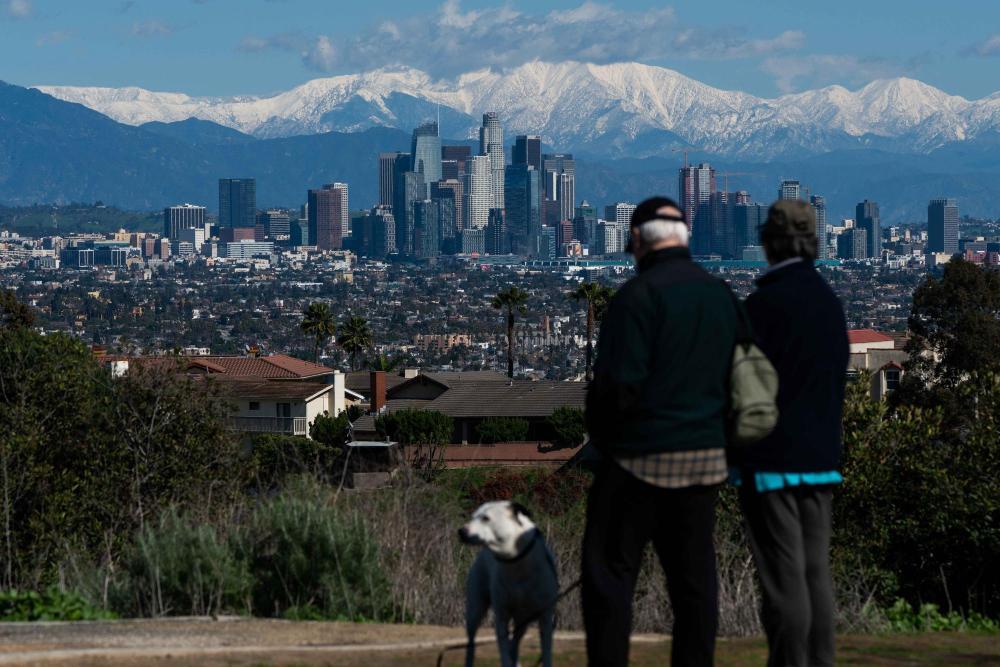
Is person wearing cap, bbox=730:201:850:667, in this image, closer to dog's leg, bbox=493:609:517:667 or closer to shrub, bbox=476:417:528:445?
dog's leg, bbox=493:609:517:667

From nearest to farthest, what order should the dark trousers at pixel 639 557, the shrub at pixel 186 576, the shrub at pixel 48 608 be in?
the dark trousers at pixel 639 557 → the shrub at pixel 48 608 → the shrub at pixel 186 576

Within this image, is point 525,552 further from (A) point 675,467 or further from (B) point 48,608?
(B) point 48,608

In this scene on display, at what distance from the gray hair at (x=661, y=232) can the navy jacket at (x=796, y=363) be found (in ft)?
1.45

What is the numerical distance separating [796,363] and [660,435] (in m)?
0.73

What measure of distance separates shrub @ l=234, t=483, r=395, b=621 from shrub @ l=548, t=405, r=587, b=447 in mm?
47300

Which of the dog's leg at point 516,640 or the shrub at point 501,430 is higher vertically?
the dog's leg at point 516,640

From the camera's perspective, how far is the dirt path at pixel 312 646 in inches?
279

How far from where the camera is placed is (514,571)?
20.9 ft

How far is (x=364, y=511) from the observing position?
32.7ft

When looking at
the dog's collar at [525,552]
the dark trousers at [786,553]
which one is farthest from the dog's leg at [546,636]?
the dark trousers at [786,553]

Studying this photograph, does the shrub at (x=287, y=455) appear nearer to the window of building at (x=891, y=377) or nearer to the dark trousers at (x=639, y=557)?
the dark trousers at (x=639, y=557)

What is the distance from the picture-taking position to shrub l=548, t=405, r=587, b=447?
56.8 metres

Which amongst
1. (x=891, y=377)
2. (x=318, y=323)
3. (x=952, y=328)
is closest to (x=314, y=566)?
(x=952, y=328)

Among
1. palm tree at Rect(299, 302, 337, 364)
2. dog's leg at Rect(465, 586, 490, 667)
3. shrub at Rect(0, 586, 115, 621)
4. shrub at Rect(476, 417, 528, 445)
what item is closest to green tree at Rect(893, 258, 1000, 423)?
shrub at Rect(476, 417, 528, 445)
